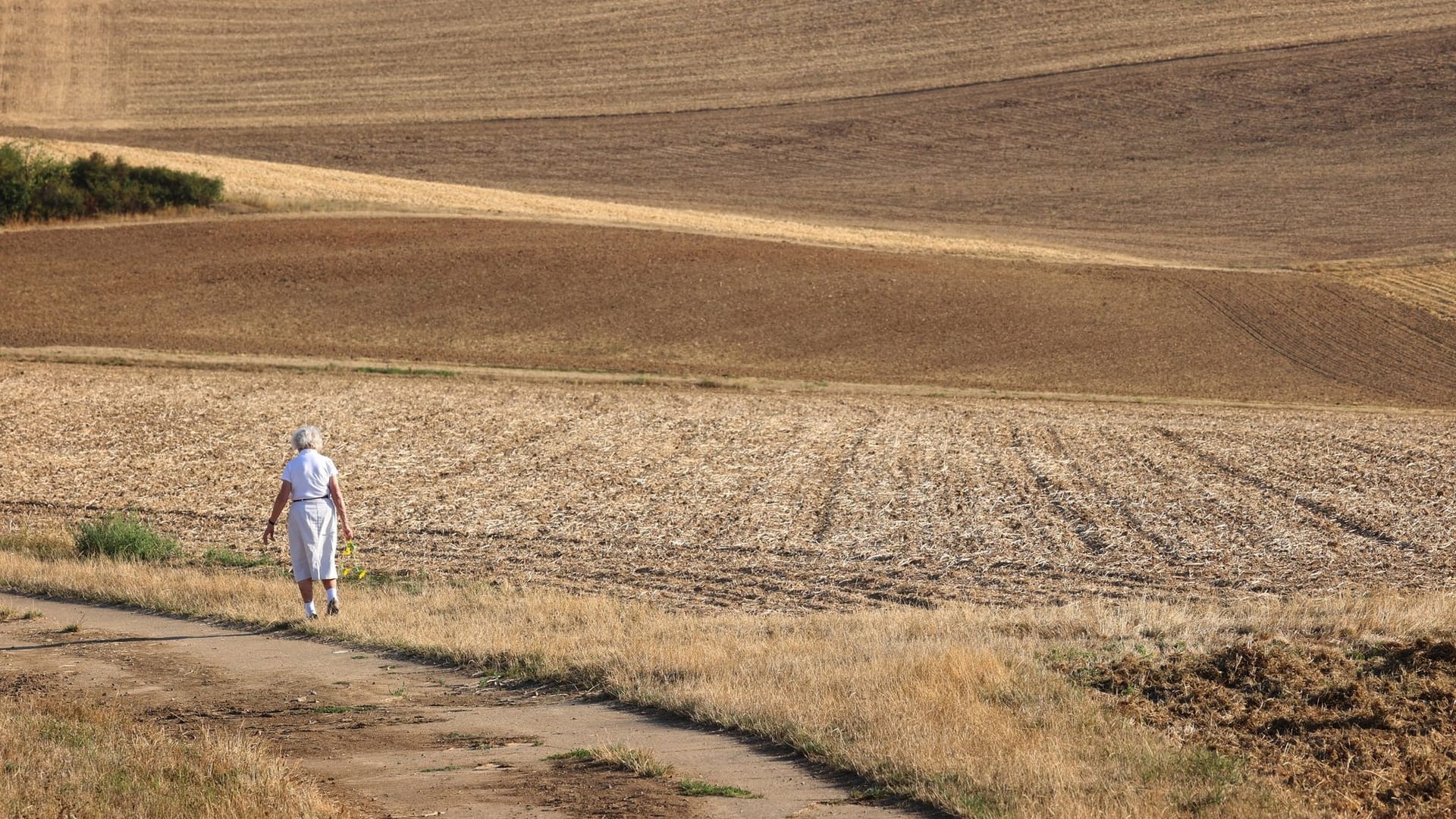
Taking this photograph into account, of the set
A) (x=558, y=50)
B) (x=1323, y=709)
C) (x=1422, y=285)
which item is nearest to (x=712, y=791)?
(x=1323, y=709)

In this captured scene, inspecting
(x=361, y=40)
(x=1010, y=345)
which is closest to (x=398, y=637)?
(x=1010, y=345)

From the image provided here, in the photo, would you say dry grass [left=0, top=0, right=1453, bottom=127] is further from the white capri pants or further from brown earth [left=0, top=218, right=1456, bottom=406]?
the white capri pants

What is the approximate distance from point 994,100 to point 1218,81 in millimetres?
11490

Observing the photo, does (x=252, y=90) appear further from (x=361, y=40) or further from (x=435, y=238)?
(x=435, y=238)

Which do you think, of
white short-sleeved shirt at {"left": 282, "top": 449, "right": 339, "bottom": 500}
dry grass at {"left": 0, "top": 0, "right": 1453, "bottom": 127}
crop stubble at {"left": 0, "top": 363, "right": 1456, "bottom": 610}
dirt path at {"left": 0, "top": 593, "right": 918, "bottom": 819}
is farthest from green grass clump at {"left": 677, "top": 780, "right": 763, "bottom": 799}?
dry grass at {"left": 0, "top": 0, "right": 1453, "bottom": 127}

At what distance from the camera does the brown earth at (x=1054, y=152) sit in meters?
59.3

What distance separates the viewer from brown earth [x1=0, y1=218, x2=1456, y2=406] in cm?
3641

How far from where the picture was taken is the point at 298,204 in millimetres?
51344

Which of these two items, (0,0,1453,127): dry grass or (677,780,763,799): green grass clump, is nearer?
(677,780,763,799): green grass clump

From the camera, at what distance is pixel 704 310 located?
41062 millimetres

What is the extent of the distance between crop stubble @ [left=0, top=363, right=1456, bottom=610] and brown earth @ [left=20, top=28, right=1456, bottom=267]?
95.8 feet

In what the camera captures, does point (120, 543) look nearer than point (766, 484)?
Yes

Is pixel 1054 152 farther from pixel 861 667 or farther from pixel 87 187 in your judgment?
pixel 861 667

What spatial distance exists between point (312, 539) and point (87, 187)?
1658 inches
